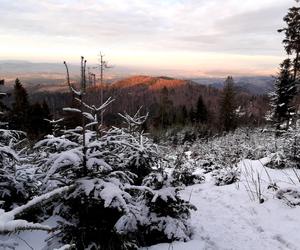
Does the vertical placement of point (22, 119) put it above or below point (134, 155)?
below

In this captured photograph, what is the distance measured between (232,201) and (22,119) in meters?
34.4

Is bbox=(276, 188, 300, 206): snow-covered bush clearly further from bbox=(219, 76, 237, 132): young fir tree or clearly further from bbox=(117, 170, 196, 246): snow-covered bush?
bbox=(219, 76, 237, 132): young fir tree

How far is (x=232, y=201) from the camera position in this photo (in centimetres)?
738

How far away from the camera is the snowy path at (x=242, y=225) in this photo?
504 cm

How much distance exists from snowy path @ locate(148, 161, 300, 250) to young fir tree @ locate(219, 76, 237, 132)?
41658mm

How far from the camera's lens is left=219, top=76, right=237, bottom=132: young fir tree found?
159 feet

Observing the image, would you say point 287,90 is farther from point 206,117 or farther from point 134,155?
point 206,117

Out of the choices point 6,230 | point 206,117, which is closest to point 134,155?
point 6,230

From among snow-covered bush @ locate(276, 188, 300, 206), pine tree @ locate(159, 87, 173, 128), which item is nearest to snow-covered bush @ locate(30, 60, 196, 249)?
snow-covered bush @ locate(276, 188, 300, 206)

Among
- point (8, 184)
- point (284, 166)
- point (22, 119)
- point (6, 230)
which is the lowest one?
point (22, 119)

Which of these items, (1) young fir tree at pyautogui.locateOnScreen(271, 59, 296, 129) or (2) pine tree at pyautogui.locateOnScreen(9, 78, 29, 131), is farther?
(2) pine tree at pyautogui.locateOnScreen(9, 78, 29, 131)

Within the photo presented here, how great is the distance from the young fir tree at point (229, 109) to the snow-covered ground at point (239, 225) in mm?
41242

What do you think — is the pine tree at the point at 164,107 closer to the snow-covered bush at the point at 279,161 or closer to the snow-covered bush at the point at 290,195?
the snow-covered bush at the point at 279,161

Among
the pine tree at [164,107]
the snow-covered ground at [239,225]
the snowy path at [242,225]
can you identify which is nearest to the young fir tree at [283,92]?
the snow-covered ground at [239,225]
